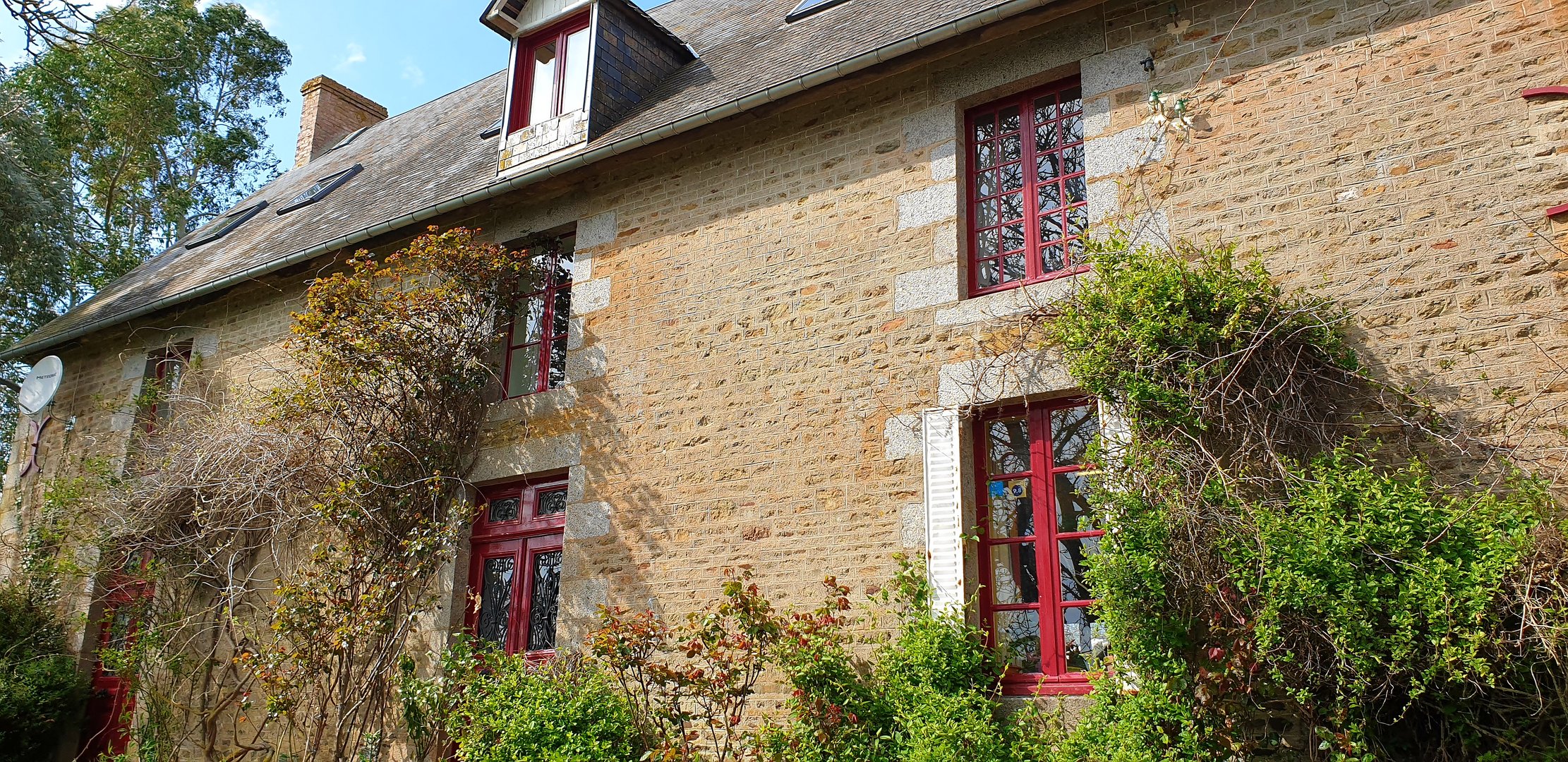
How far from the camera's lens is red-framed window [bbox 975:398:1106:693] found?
17.1 ft

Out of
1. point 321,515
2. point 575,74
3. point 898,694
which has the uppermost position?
point 575,74

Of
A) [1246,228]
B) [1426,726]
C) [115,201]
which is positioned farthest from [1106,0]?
[115,201]

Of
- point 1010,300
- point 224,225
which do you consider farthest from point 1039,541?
point 224,225

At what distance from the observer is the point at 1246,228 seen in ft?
17.1

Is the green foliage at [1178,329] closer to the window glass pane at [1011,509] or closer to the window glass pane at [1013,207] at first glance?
the window glass pane at [1011,509]

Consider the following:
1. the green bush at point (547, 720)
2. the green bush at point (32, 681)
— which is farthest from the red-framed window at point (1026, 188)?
the green bush at point (32, 681)

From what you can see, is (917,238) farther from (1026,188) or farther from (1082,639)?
(1082,639)

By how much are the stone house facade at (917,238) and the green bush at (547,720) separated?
565 millimetres

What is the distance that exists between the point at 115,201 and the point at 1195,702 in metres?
18.9

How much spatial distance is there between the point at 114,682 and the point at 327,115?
8174 mm

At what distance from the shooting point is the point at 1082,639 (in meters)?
5.21

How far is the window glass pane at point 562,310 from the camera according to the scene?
796cm

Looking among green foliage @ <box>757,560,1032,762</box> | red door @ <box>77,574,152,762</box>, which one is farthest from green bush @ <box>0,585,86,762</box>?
green foliage @ <box>757,560,1032,762</box>

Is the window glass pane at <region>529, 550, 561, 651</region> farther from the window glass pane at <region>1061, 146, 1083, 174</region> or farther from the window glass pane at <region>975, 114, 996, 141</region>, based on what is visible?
the window glass pane at <region>1061, 146, 1083, 174</region>
